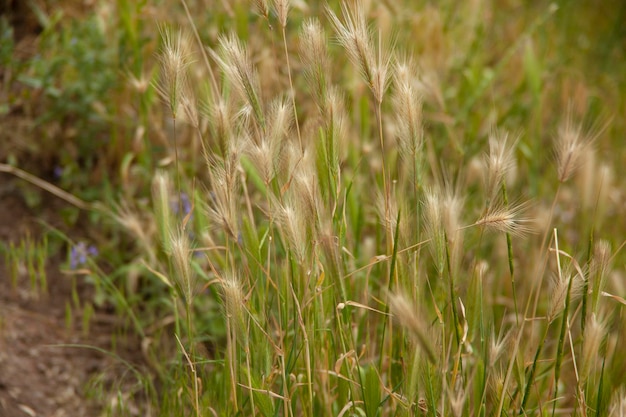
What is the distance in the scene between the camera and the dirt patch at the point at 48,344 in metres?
1.82

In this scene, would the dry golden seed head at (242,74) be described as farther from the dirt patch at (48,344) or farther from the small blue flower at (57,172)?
the small blue flower at (57,172)

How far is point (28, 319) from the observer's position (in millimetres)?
2049

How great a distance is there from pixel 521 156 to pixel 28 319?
1884 millimetres

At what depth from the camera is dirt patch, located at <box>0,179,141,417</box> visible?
1821mm

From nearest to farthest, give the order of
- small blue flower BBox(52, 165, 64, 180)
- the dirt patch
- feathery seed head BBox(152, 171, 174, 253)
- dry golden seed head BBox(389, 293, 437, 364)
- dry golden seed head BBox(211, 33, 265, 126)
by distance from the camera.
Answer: dry golden seed head BBox(389, 293, 437, 364)
dry golden seed head BBox(211, 33, 265, 126)
feathery seed head BBox(152, 171, 174, 253)
the dirt patch
small blue flower BBox(52, 165, 64, 180)

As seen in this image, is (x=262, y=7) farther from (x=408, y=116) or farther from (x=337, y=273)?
(x=337, y=273)

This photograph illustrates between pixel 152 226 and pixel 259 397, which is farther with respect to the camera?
pixel 152 226

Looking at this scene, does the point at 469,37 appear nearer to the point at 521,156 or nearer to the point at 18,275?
the point at 521,156

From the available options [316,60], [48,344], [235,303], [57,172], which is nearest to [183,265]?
[235,303]

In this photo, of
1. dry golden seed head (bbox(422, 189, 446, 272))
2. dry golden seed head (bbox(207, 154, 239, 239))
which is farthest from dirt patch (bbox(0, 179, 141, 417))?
dry golden seed head (bbox(422, 189, 446, 272))

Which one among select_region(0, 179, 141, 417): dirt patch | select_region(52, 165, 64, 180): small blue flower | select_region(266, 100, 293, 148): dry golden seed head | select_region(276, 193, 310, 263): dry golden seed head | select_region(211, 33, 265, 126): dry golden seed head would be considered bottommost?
select_region(0, 179, 141, 417): dirt patch

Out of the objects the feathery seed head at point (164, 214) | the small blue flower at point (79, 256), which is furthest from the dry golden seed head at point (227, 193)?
the small blue flower at point (79, 256)

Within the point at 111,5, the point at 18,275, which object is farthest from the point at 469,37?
the point at 18,275

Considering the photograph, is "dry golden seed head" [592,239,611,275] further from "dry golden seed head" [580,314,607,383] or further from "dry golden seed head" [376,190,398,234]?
"dry golden seed head" [376,190,398,234]
